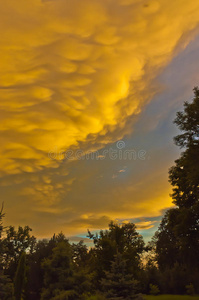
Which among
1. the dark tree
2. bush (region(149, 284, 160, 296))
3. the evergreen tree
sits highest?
the dark tree

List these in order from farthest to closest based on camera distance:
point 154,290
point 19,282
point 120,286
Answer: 1. point 154,290
2. point 19,282
3. point 120,286

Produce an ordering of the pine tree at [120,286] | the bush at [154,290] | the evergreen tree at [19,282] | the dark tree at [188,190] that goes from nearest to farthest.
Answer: the pine tree at [120,286]
the dark tree at [188,190]
the evergreen tree at [19,282]
the bush at [154,290]

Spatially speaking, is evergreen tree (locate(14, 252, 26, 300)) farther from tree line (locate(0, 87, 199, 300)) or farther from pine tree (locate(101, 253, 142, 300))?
pine tree (locate(101, 253, 142, 300))

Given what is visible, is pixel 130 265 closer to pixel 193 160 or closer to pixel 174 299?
pixel 174 299

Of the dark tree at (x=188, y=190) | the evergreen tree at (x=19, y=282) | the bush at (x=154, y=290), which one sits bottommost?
the bush at (x=154, y=290)

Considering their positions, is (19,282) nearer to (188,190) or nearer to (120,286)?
(120,286)

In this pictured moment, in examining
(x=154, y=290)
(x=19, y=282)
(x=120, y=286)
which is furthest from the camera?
(x=154, y=290)

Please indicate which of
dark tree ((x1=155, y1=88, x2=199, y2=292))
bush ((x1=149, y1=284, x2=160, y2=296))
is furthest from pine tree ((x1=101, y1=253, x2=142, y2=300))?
bush ((x1=149, y1=284, x2=160, y2=296))

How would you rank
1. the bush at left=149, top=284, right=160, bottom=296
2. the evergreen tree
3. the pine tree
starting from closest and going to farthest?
the pine tree < the evergreen tree < the bush at left=149, top=284, right=160, bottom=296

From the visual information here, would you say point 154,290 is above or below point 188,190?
below

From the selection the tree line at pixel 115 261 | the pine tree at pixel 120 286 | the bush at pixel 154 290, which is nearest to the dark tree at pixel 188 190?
the tree line at pixel 115 261

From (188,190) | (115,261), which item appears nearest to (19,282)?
(115,261)

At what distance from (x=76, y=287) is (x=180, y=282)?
27358 mm

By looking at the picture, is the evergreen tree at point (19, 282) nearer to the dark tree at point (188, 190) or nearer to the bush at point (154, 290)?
the dark tree at point (188, 190)
